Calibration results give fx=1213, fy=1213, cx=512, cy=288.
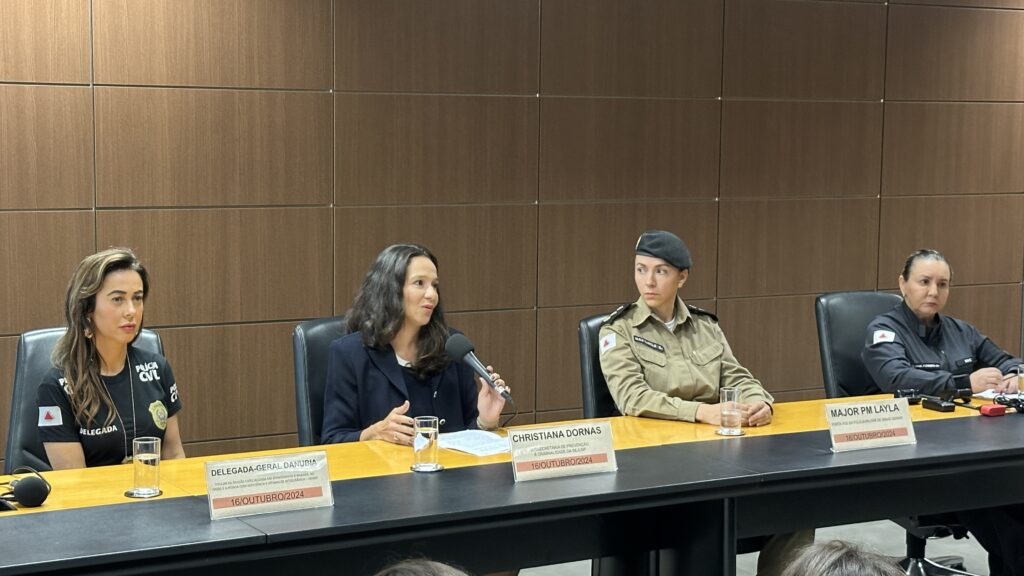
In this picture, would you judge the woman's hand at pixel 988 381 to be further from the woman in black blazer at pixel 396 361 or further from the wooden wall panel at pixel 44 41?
the wooden wall panel at pixel 44 41

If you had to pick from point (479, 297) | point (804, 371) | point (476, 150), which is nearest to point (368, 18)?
point (476, 150)

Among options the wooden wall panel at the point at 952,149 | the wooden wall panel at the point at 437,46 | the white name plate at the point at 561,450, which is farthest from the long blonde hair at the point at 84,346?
the wooden wall panel at the point at 952,149

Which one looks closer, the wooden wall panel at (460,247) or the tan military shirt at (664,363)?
the tan military shirt at (664,363)

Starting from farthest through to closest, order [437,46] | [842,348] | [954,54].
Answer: [954,54]
[437,46]
[842,348]

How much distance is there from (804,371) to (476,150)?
7.55 feet

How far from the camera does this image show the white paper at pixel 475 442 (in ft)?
10.3

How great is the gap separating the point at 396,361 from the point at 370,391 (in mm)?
124

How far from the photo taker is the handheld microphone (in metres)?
2.58

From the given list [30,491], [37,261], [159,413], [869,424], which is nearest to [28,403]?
[159,413]

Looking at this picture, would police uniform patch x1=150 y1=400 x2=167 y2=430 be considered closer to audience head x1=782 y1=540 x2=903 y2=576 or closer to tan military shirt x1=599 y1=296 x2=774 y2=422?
tan military shirt x1=599 y1=296 x2=774 y2=422

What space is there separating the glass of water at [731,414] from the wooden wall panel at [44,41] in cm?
303

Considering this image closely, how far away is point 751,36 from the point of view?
6.34 metres

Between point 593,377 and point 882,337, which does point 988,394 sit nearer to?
point 882,337

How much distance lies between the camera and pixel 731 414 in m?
3.40
